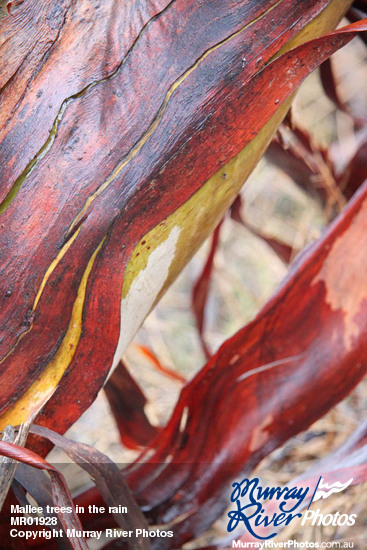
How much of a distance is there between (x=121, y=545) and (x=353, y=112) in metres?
0.71

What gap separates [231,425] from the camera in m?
0.42

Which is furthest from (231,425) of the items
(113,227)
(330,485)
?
(113,227)

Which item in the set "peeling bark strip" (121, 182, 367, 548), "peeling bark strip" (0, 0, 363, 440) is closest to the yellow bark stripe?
"peeling bark strip" (0, 0, 363, 440)

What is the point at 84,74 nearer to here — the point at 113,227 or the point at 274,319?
the point at 113,227

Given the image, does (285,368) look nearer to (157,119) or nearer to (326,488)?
(326,488)

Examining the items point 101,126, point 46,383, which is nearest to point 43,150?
point 101,126

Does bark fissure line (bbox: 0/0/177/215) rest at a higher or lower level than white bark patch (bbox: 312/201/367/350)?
higher

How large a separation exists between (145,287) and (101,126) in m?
0.13

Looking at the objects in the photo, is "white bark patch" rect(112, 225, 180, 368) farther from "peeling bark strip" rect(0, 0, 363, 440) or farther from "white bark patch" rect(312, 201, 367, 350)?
"white bark patch" rect(312, 201, 367, 350)

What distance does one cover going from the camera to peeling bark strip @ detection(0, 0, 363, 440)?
33 centimetres

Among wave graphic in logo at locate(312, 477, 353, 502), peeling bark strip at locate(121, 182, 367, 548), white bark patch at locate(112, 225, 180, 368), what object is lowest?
wave graphic in logo at locate(312, 477, 353, 502)

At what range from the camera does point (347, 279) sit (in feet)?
1.31

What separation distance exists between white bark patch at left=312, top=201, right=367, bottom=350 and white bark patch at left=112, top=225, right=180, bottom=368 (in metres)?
0.12

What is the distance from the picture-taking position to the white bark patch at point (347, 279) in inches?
15.6
